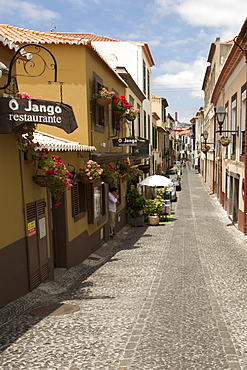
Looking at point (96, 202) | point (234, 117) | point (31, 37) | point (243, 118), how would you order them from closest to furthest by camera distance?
point (31, 37), point (96, 202), point (243, 118), point (234, 117)

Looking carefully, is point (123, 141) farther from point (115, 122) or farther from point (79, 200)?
point (79, 200)

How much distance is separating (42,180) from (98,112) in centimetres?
487

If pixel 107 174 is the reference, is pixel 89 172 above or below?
above

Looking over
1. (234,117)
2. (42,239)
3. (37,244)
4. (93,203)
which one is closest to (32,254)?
(37,244)

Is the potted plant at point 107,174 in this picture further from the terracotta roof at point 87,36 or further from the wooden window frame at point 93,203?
the terracotta roof at point 87,36

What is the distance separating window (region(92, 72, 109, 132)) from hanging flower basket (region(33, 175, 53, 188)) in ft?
14.3

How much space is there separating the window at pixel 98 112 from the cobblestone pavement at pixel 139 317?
413 centimetres

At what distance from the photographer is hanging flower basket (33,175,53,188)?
6.74 m

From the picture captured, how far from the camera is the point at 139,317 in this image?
5387 mm

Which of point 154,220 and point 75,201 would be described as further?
point 154,220

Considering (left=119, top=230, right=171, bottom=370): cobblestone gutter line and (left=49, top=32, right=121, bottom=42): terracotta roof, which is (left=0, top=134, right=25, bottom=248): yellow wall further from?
(left=49, top=32, right=121, bottom=42): terracotta roof

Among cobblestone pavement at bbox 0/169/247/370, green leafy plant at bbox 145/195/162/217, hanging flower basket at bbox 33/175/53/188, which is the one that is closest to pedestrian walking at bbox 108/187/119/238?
cobblestone pavement at bbox 0/169/247/370

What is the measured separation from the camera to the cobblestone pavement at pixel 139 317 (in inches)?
160

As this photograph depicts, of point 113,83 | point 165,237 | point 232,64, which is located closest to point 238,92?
point 232,64
